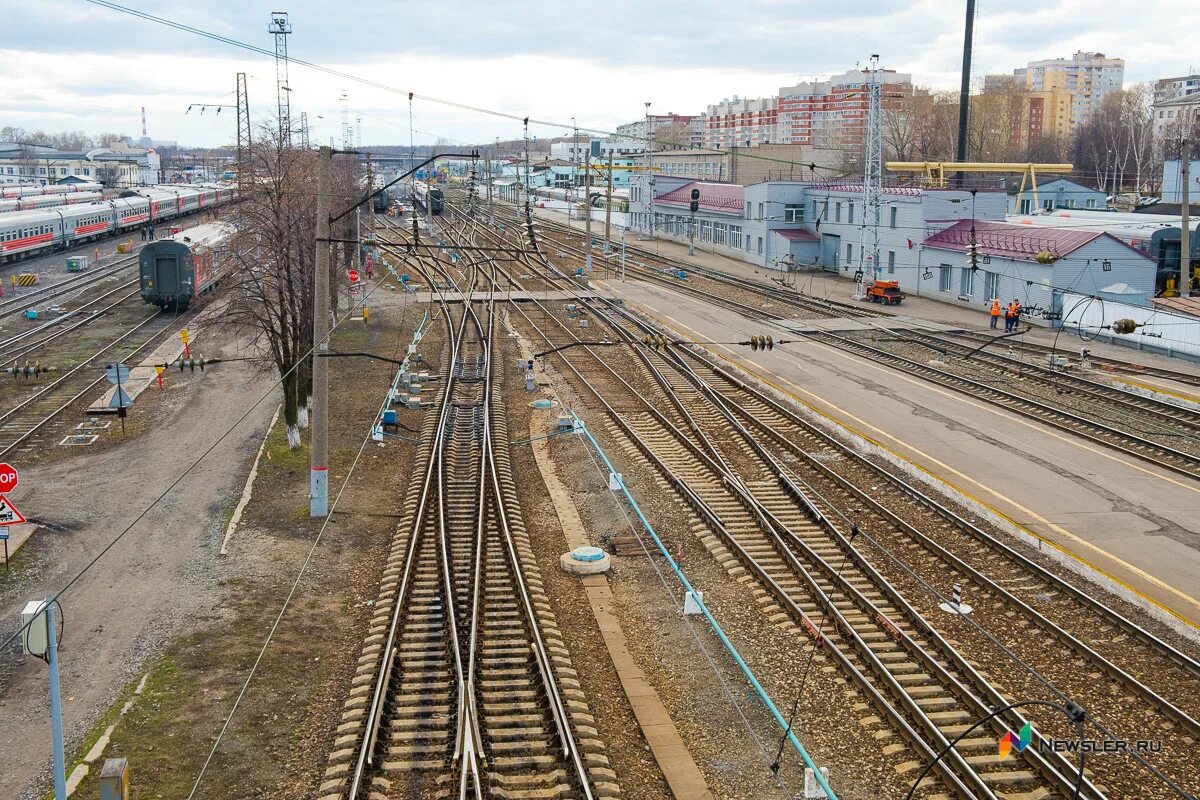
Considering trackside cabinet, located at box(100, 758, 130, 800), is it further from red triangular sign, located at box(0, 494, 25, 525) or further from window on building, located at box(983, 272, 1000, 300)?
window on building, located at box(983, 272, 1000, 300)

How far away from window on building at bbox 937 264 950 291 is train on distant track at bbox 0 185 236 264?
33.4 m

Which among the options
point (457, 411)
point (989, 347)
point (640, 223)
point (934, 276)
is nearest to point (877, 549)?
point (457, 411)

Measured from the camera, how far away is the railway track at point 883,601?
35.2ft

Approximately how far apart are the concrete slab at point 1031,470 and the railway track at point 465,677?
26.7 ft

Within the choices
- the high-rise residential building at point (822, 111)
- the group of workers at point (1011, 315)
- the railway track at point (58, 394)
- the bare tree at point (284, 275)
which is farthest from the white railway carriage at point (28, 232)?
the high-rise residential building at point (822, 111)

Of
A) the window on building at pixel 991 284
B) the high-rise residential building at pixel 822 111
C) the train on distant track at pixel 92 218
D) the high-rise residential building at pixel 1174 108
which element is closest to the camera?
the window on building at pixel 991 284

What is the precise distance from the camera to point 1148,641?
12.8 m

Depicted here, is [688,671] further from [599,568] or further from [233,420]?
[233,420]

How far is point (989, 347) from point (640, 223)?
5201 centimetres

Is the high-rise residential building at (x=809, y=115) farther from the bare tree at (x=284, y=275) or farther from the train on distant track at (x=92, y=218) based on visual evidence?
the bare tree at (x=284, y=275)

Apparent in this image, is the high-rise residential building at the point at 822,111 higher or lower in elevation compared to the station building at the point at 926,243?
higher

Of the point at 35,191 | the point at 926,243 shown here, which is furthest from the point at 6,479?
the point at 35,191

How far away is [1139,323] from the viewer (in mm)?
35000

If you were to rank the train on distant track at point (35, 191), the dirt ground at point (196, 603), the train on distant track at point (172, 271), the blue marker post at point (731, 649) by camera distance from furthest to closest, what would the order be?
the train on distant track at point (35, 191) < the train on distant track at point (172, 271) < the dirt ground at point (196, 603) < the blue marker post at point (731, 649)
